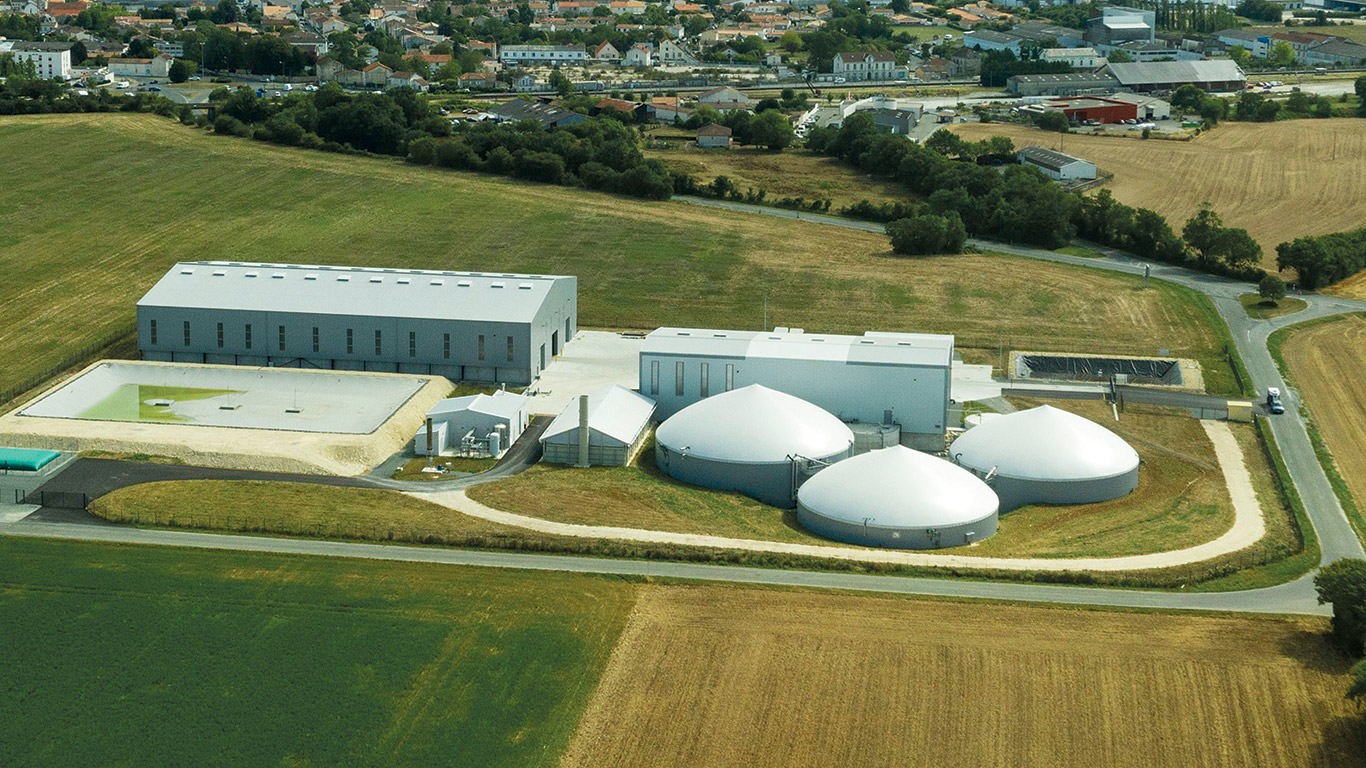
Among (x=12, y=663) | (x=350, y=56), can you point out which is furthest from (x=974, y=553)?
(x=350, y=56)

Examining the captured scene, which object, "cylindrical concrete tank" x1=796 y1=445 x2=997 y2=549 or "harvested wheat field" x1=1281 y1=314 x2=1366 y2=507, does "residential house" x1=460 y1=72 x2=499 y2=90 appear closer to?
"harvested wheat field" x1=1281 y1=314 x2=1366 y2=507

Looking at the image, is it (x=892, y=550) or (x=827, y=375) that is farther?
(x=827, y=375)

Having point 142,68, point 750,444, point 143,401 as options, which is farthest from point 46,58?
point 750,444

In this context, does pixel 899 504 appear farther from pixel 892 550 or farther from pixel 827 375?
pixel 827 375

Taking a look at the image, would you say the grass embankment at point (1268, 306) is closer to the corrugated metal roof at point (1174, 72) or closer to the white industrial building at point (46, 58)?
the corrugated metal roof at point (1174, 72)

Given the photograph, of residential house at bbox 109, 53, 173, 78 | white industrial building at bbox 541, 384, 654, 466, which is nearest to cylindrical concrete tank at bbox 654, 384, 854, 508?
white industrial building at bbox 541, 384, 654, 466

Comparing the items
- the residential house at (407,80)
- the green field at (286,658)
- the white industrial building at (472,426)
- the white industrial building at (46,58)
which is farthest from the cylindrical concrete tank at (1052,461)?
the white industrial building at (46,58)

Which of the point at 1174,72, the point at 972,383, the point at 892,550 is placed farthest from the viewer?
the point at 1174,72
